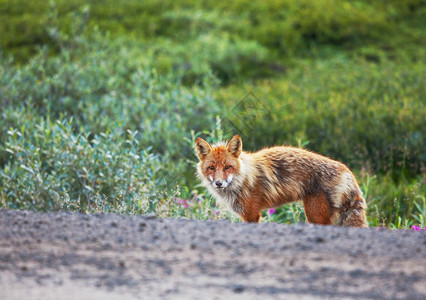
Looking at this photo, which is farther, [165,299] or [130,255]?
[130,255]

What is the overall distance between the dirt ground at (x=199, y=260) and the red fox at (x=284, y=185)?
1233 millimetres

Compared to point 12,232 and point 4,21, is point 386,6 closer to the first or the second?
point 4,21

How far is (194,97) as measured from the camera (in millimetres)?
11383

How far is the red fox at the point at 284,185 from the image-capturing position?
5688mm

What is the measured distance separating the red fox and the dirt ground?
1233mm

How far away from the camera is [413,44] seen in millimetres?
19594

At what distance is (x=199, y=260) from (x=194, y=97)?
7889 mm

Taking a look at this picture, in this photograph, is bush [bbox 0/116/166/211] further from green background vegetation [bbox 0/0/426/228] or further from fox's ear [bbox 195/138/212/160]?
fox's ear [bbox 195/138/212/160]

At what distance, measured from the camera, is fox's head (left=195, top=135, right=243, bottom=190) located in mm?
5660

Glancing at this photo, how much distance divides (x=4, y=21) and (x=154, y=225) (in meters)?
18.9

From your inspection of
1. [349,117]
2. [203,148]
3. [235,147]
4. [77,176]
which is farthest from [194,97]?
[235,147]

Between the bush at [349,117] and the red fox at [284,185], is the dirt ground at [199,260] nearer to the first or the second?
the red fox at [284,185]

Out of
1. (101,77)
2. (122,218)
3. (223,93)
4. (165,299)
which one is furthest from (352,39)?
(165,299)

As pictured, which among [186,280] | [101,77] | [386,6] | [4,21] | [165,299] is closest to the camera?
[165,299]
